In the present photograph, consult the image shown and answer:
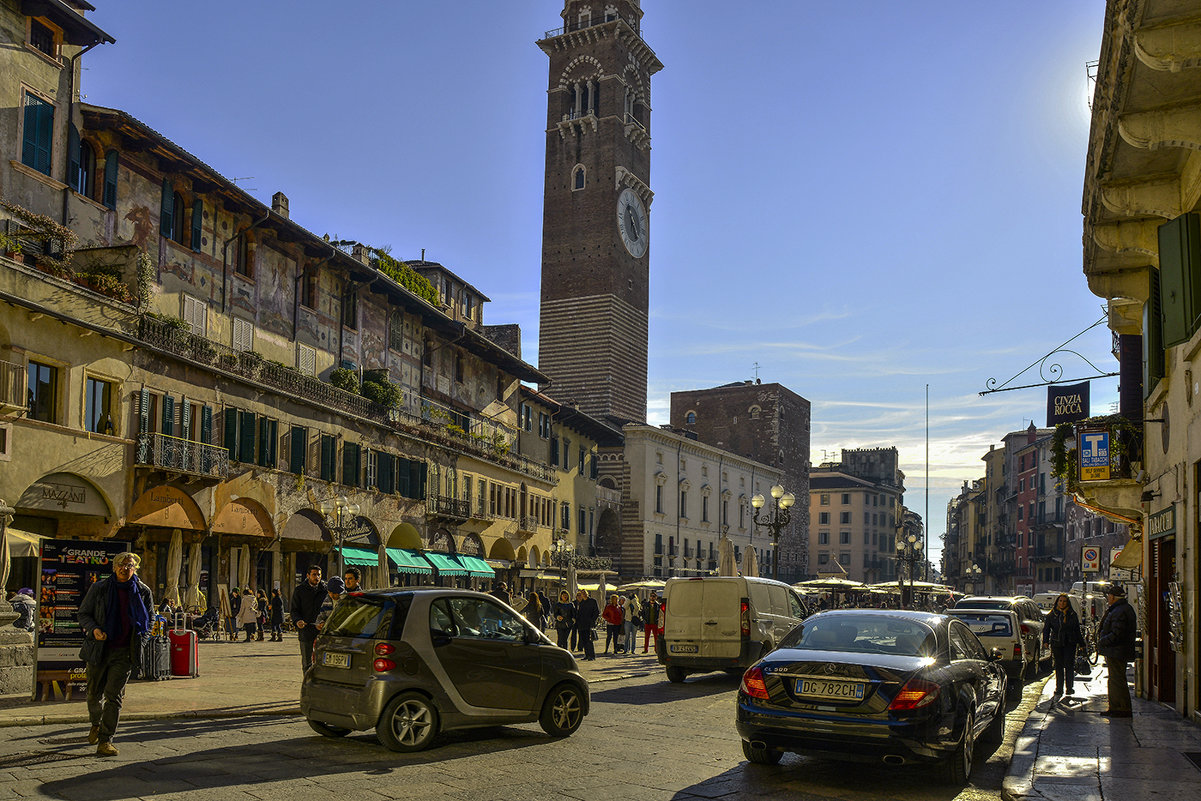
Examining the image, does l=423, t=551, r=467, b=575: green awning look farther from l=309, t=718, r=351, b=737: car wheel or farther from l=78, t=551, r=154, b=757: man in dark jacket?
l=78, t=551, r=154, b=757: man in dark jacket

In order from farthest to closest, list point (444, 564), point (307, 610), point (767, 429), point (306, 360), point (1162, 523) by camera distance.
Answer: point (767, 429), point (444, 564), point (306, 360), point (1162, 523), point (307, 610)

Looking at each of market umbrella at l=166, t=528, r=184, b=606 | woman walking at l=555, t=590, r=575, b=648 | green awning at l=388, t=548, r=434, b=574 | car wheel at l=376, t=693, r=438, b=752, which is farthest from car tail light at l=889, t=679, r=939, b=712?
green awning at l=388, t=548, r=434, b=574

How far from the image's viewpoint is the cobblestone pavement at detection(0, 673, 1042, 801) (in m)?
8.34

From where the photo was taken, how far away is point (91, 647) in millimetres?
9859

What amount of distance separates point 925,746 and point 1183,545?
713 cm

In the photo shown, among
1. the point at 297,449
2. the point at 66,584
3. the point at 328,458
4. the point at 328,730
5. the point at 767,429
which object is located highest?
the point at 767,429

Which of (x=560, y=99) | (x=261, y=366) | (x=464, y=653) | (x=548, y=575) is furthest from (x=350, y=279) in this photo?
(x=560, y=99)

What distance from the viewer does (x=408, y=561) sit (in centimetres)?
4072

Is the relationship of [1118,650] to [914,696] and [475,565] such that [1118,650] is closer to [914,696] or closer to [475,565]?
[914,696]

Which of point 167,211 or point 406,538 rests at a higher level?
point 167,211

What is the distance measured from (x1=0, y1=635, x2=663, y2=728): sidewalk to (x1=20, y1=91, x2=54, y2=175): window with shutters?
1170 cm

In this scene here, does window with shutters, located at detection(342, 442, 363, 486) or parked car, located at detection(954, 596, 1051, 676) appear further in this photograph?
window with shutters, located at detection(342, 442, 363, 486)

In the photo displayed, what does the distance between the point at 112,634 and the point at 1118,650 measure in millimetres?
11965

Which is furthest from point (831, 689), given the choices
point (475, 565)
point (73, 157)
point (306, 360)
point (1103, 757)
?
point (475, 565)
